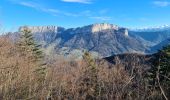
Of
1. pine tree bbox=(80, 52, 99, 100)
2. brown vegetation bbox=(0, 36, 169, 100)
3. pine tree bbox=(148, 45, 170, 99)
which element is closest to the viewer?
pine tree bbox=(148, 45, 170, 99)

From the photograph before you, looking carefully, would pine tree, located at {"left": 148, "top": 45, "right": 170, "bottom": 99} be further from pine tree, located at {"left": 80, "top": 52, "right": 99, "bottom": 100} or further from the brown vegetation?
pine tree, located at {"left": 80, "top": 52, "right": 99, "bottom": 100}

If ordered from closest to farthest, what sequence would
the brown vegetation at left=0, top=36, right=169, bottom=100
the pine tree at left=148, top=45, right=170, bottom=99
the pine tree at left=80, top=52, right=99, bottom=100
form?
the pine tree at left=148, top=45, right=170, bottom=99 < the brown vegetation at left=0, top=36, right=169, bottom=100 < the pine tree at left=80, top=52, right=99, bottom=100

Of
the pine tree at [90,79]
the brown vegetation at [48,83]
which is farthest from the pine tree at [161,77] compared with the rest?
the pine tree at [90,79]

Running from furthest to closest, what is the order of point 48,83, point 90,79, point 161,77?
1. point 90,79
2. point 161,77
3. point 48,83

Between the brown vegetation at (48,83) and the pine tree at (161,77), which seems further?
the brown vegetation at (48,83)

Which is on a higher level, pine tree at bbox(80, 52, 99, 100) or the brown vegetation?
the brown vegetation

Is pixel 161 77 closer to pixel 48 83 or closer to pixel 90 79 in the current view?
pixel 48 83

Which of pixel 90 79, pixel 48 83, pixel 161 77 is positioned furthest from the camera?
pixel 90 79

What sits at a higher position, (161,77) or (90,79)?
(161,77)

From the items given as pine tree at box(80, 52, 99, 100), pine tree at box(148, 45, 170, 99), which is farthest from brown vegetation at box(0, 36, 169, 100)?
pine tree at box(80, 52, 99, 100)

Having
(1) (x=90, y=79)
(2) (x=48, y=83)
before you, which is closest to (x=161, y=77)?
(2) (x=48, y=83)

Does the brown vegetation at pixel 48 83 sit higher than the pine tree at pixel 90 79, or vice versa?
the brown vegetation at pixel 48 83

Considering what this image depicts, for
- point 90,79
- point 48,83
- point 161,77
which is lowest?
point 90,79

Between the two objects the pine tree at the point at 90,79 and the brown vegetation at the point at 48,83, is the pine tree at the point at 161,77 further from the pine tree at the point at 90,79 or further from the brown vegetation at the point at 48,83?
the pine tree at the point at 90,79
